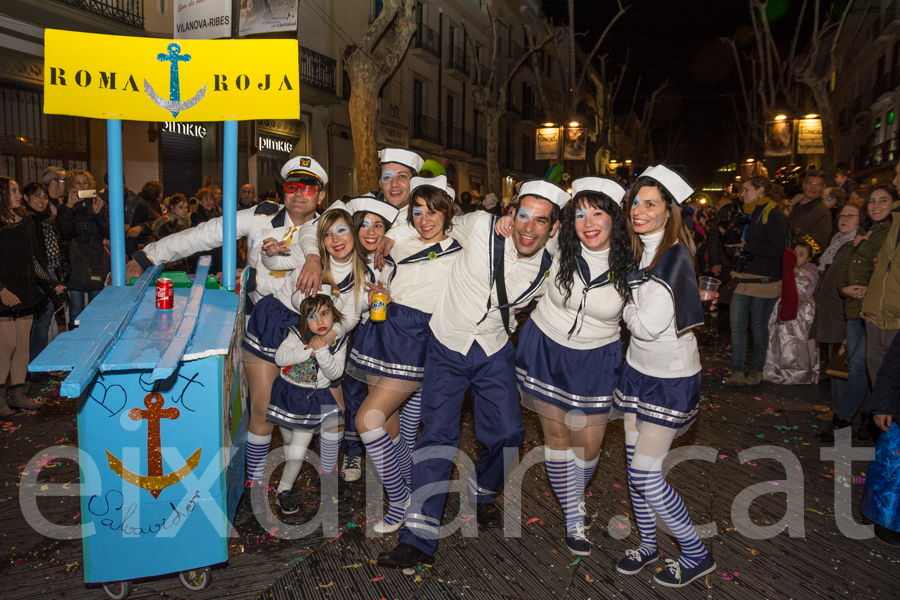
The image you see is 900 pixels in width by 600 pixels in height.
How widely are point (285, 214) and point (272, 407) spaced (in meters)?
1.24

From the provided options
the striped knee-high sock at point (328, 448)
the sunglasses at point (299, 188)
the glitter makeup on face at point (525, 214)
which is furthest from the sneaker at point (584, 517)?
the sunglasses at point (299, 188)

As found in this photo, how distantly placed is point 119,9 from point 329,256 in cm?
1205

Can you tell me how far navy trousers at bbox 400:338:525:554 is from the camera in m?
3.29

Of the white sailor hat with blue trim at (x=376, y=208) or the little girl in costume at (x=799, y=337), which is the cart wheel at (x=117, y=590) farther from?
the little girl in costume at (x=799, y=337)

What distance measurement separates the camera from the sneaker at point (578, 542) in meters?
3.46

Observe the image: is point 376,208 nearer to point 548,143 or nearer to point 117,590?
point 117,590

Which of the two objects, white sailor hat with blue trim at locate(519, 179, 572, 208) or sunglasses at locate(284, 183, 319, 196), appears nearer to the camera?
white sailor hat with blue trim at locate(519, 179, 572, 208)

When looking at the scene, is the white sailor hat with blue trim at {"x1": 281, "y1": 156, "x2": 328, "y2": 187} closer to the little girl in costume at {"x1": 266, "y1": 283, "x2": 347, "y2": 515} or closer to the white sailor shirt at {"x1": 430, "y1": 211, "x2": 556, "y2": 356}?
the little girl in costume at {"x1": 266, "y1": 283, "x2": 347, "y2": 515}

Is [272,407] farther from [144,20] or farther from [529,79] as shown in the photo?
[529,79]

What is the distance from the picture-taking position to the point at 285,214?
404 centimetres

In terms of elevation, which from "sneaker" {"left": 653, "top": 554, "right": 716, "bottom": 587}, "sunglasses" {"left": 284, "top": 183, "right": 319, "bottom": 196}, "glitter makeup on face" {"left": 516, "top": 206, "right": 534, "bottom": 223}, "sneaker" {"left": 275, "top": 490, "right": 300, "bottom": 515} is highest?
Answer: "sunglasses" {"left": 284, "top": 183, "right": 319, "bottom": 196}

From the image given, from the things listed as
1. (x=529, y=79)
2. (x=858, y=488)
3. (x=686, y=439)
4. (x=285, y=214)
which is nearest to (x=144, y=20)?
(x=285, y=214)

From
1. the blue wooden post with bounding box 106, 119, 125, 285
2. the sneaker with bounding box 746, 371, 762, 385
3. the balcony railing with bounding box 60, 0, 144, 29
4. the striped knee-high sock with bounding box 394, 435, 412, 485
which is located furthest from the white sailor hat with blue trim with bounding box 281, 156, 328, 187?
the balcony railing with bounding box 60, 0, 144, 29

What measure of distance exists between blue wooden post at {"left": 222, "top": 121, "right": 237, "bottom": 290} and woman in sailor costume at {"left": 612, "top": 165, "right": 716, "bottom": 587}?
2.25 metres
